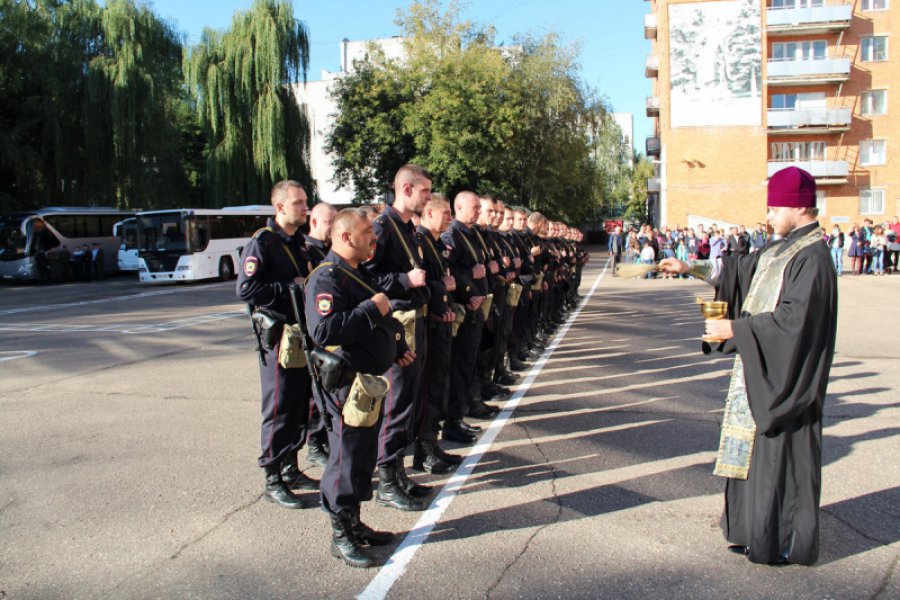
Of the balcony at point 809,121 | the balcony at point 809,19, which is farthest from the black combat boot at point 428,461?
the balcony at point 809,19

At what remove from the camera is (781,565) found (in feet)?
12.0

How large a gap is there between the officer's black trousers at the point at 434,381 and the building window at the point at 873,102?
173 ft

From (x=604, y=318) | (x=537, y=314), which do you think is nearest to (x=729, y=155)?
(x=604, y=318)

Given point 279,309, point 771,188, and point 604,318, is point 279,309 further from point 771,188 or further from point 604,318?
point 604,318

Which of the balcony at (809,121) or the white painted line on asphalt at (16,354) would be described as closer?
the white painted line on asphalt at (16,354)

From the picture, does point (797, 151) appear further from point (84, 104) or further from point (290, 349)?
point (290, 349)

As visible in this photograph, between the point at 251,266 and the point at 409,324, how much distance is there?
1.19 m

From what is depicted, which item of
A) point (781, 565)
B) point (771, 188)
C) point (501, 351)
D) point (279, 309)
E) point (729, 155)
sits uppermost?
point (729, 155)

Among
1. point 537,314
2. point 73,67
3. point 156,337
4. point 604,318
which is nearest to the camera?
point 537,314

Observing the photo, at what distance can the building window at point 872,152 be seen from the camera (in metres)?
47.9

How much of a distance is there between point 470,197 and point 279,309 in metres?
2.47

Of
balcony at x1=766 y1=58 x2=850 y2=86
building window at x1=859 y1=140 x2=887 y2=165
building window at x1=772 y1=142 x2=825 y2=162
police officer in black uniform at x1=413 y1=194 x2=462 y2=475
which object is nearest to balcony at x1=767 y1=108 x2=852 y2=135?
building window at x1=772 y1=142 x2=825 y2=162

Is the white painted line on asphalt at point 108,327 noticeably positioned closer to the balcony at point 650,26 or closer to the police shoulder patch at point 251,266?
the police shoulder patch at point 251,266

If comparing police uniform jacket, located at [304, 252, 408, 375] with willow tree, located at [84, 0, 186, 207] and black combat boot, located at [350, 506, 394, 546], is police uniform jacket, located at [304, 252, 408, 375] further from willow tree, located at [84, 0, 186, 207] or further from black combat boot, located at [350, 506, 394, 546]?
willow tree, located at [84, 0, 186, 207]
